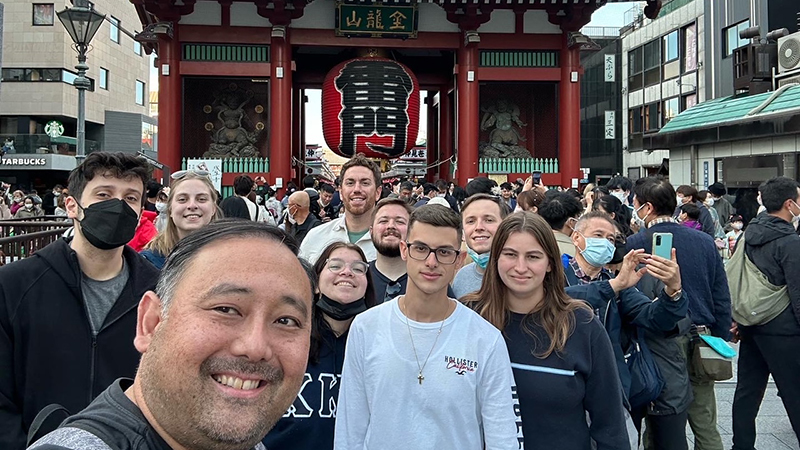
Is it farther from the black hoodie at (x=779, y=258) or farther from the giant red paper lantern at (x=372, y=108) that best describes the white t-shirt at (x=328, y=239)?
the giant red paper lantern at (x=372, y=108)

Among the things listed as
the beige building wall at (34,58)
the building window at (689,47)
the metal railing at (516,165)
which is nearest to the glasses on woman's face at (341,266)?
the metal railing at (516,165)

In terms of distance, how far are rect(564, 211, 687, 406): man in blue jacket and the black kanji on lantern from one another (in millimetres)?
11424

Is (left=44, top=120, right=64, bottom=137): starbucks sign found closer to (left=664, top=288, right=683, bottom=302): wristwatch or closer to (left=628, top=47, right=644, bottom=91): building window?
(left=628, top=47, right=644, bottom=91): building window

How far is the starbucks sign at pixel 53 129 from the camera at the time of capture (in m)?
28.0

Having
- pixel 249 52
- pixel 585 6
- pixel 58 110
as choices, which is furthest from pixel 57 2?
pixel 585 6

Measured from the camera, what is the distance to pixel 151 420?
3.36 ft

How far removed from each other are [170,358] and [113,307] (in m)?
1.32

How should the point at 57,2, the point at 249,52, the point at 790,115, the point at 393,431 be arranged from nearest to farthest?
the point at 393,431 → the point at 790,115 → the point at 249,52 → the point at 57,2

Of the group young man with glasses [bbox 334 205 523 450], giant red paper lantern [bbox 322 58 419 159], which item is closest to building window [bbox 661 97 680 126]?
giant red paper lantern [bbox 322 58 419 159]

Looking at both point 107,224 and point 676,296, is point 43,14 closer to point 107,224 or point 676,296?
point 107,224

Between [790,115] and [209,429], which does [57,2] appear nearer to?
[790,115]

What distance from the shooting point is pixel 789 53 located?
44.9 feet

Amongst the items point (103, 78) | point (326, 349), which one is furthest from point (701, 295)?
point (103, 78)

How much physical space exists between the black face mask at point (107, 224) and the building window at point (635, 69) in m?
34.2
